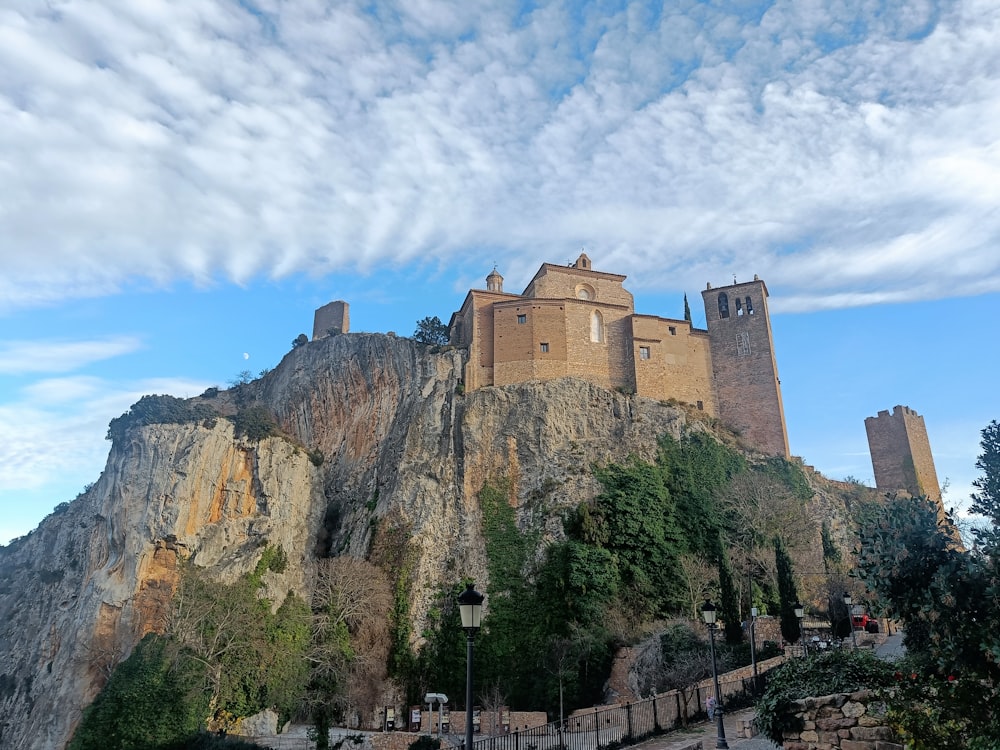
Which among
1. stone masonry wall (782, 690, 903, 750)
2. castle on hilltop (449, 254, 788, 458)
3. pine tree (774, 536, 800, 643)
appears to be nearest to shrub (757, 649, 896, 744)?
stone masonry wall (782, 690, 903, 750)

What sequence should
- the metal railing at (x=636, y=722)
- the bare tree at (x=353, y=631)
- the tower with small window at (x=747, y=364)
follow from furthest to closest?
the tower with small window at (x=747, y=364), the bare tree at (x=353, y=631), the metal railing at (x=636, y=722)

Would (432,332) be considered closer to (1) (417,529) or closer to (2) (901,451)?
(1) (417,529)

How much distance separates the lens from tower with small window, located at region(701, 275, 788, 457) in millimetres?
43312

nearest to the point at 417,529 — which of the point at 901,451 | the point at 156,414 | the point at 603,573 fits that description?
the point at 603,573

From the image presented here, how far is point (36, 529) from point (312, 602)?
30571mm

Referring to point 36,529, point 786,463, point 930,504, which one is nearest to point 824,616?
point 786,463

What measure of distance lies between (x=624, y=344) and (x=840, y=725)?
34.5m

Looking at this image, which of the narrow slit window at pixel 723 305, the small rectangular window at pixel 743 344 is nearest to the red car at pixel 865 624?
the small rectangular window at pixel 743 344

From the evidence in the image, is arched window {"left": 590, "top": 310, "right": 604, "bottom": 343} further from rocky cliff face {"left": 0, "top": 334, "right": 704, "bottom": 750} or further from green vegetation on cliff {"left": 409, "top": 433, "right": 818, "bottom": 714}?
green vegetation on cliff {"left": 409, "top": 433, "right": 818, "bottom": 714}

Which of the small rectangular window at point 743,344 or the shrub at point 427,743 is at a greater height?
the small rectangular window at point 743,344

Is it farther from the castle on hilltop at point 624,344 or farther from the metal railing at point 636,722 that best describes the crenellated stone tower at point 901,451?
the metal railing at point 636,722

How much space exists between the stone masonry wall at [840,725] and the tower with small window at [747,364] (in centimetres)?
3539

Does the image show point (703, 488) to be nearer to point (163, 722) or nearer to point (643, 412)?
point (643, 412)

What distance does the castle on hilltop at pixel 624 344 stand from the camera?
40844mm
